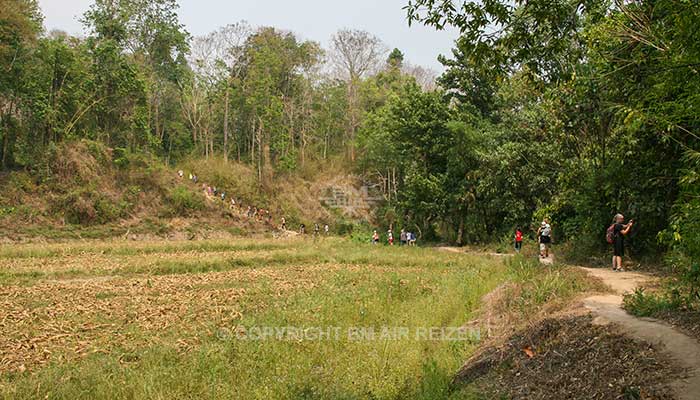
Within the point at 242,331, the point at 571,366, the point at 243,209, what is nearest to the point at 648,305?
the point at 571,366

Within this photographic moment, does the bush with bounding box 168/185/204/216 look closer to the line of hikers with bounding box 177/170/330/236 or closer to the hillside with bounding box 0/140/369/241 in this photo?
the hillside with bounding box 0/140/369/241

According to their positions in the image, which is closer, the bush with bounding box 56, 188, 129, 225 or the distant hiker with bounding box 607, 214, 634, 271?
the distant hiker with bounding box 607, 214, 634, 271

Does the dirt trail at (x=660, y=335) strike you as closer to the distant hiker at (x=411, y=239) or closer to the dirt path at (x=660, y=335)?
the dirt path at (x=660, y=335)

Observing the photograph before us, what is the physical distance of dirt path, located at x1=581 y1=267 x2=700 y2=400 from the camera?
4.44 metres

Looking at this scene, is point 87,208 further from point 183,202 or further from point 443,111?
point 443,111

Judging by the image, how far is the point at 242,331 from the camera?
8.80 metres

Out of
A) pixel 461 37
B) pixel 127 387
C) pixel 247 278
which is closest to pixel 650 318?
pixel 461 37

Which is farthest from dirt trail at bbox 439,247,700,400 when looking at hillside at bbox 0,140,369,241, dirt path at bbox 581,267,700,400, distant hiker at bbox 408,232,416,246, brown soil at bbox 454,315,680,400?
hillside at bbox 0,140,369,241

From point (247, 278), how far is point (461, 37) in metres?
11.4

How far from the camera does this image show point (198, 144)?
45750 mm

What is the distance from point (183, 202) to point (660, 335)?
115ft

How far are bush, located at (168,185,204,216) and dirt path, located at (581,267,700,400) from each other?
32.9 metres

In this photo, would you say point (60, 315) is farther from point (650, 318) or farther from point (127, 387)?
point (650, 318)

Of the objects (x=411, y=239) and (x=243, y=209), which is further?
(x=243, y=209)
